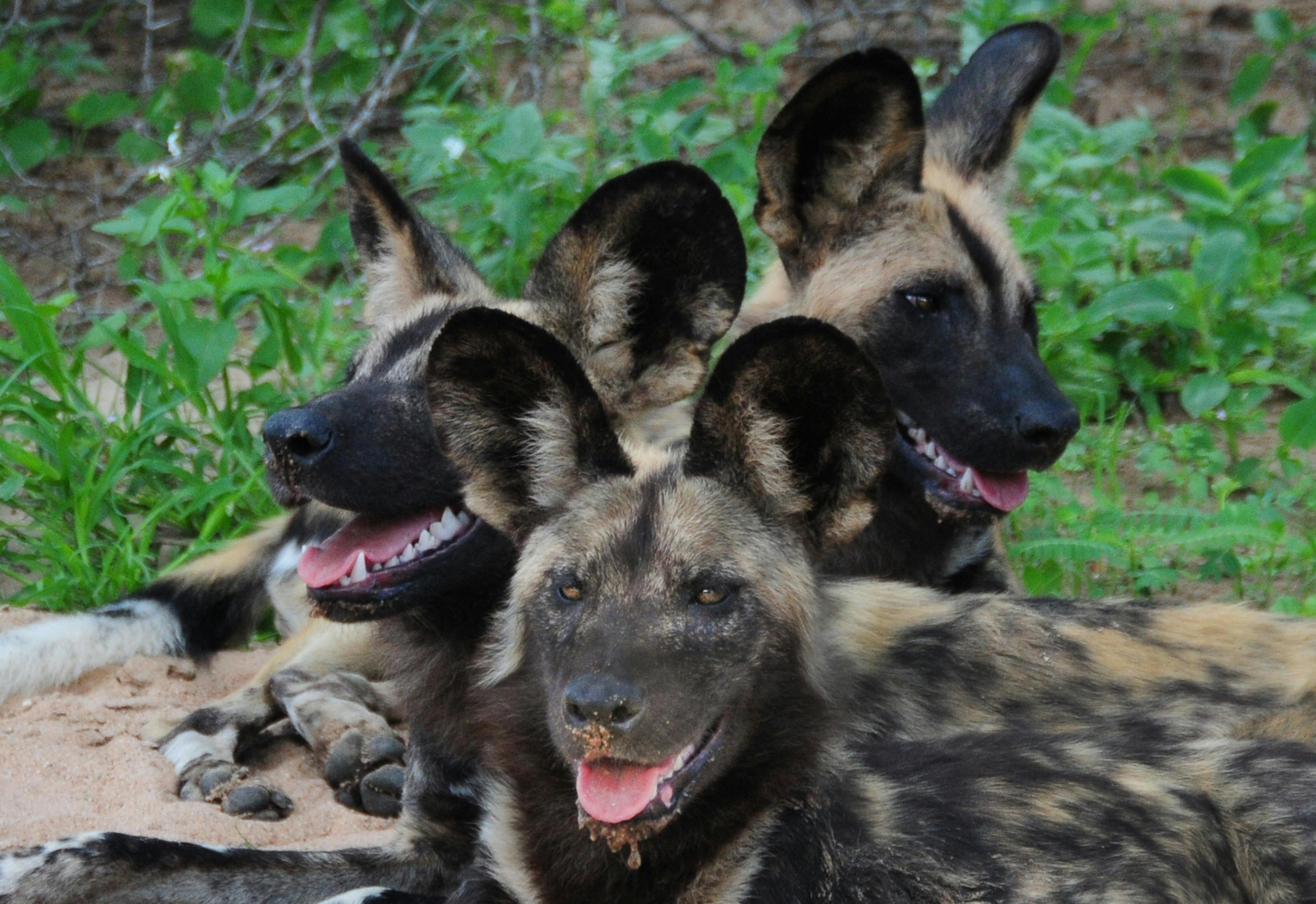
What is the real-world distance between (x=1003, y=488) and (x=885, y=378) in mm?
370

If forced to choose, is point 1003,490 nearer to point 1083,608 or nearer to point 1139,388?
point 1083,608

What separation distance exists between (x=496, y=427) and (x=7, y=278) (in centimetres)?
299

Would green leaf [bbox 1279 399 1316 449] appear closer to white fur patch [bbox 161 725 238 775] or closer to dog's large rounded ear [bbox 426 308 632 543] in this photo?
dog's large rounded ear [bbox 426 308 632 543]

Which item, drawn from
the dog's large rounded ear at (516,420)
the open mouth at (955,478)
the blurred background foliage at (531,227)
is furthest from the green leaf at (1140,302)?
the dog's large rounded ear at (516,420)

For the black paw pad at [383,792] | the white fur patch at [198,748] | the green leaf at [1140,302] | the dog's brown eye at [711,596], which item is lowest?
the black paw pad at [383,792]

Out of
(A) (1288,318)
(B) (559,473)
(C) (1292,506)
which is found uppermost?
(B) (559,473)

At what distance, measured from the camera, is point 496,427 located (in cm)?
268

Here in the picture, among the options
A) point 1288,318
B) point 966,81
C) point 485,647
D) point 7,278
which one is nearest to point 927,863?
point 485,647

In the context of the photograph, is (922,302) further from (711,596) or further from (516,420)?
(711,596)

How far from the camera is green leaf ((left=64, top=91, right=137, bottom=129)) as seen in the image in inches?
279

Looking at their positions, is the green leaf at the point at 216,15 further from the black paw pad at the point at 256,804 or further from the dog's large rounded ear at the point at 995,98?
the black paw pad at the point at 256,804

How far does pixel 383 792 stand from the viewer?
362 centimetres

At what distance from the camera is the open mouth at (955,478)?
3641 millimetres

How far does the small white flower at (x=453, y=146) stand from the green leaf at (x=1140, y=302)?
207cm
